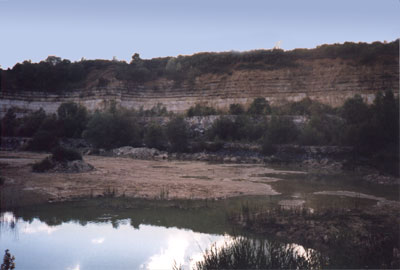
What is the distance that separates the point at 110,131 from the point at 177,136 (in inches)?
253

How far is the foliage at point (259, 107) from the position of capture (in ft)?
128

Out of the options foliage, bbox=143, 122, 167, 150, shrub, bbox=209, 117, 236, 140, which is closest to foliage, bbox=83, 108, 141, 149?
foliage, bbox=143, 122, 167, 150

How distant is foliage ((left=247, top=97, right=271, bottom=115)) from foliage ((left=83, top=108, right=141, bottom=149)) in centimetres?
1331

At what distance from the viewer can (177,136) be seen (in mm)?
32125

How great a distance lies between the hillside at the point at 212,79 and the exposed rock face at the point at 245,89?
10cm

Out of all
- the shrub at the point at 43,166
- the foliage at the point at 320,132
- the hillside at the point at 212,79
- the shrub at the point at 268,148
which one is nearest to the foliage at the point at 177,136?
the shrub at the point at 268,148

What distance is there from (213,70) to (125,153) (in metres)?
23.5

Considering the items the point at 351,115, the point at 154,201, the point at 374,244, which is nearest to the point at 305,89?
the point at 351,115

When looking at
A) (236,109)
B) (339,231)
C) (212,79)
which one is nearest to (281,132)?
(236,109)

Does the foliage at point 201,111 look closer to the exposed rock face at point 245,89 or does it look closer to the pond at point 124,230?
the exposed rock face at point 245,89

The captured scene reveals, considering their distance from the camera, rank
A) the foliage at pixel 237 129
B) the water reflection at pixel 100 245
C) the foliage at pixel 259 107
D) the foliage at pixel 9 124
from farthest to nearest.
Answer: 1. the foliage at pixel 9 124
2. the foliage at pixel 259 107
3. the foliage at pixel 237 129
4. the water reflection at pixel 100 245

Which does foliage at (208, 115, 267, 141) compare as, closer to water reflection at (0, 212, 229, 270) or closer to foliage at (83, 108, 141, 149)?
foliage at (83, 108, 141, 149)

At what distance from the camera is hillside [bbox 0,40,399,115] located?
40.9 meters

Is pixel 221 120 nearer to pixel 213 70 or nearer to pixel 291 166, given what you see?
pixel 291 166
